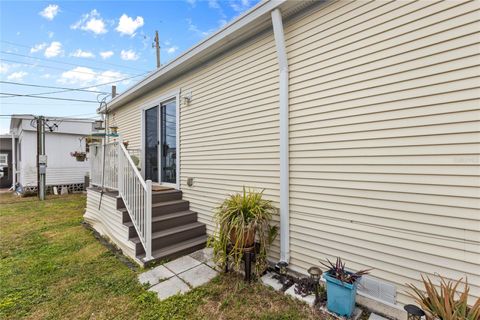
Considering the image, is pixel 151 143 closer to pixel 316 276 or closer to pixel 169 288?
pixel 169 288

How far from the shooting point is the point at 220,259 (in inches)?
114

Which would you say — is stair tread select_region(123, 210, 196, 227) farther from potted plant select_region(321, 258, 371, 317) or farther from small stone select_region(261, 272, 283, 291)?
potted plant select_region(321, 258, 371, 317)

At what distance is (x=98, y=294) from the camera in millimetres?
2586

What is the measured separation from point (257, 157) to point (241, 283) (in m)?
1.64

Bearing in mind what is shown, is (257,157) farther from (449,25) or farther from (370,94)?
(449,25)

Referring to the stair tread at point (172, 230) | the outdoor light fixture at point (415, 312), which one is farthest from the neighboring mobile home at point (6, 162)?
the outdoor light fixture at point (415, 312)

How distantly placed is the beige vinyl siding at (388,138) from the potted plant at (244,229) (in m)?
0.36

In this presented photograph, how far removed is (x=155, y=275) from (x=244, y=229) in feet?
4.56

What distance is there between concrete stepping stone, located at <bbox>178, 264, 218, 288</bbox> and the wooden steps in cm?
51

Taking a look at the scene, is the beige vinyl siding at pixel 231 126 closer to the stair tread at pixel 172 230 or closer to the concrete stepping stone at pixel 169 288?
the stair tread at pixel 172 230

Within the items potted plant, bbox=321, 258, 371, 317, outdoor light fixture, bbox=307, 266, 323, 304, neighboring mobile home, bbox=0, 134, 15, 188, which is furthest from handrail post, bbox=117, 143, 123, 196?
neighboring mobile home, bbox=0, 134, 15, 188

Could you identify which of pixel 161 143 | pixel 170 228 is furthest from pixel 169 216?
pixel 161 143

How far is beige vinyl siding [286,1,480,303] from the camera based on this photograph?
1.79m

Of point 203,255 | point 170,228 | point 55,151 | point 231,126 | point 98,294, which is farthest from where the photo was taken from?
point 55,151
